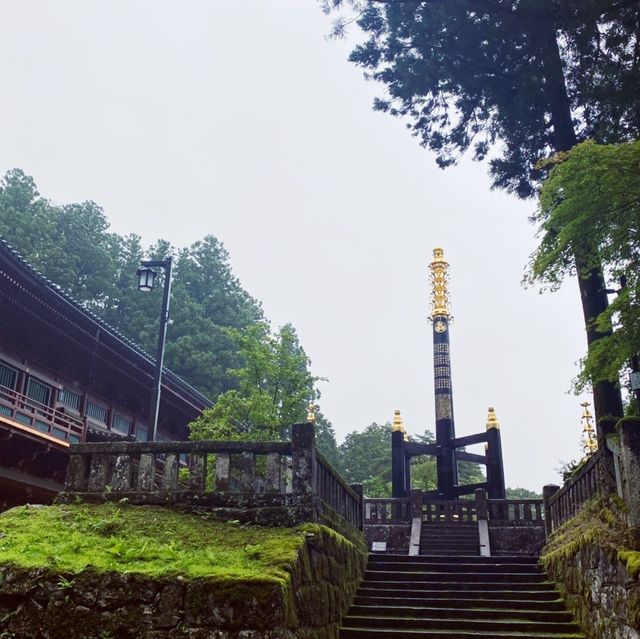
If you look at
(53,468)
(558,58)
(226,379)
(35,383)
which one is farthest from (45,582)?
(226,379)

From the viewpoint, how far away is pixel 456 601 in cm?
945

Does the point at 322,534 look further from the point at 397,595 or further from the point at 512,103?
the point at 512,103

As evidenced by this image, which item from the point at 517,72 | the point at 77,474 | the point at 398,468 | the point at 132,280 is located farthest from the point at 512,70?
the point at 132,280

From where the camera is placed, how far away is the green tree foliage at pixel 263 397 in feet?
52.5

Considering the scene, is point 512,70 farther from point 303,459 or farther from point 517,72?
point 303,459

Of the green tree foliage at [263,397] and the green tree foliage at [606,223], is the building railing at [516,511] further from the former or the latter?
the green tree foliage at [606,223]

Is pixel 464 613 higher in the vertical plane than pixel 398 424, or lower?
lower

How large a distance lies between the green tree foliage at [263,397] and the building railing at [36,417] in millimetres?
2917

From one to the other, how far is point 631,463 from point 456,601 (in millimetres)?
4050

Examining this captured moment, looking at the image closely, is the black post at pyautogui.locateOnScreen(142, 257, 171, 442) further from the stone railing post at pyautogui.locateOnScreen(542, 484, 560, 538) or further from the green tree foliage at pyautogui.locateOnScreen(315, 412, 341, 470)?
the green tree foliage at pyautogui.locateOnScreen(315, 412, 341, 470)

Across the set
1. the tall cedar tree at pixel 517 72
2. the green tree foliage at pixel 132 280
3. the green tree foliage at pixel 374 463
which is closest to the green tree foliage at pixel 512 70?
the tall cedar tree at pixel 517 72

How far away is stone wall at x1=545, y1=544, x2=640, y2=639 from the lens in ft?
19.3

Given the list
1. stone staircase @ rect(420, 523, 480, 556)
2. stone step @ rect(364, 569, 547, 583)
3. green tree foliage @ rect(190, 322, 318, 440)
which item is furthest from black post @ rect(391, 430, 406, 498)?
stone step @ rect(364, 569, 547, 583)

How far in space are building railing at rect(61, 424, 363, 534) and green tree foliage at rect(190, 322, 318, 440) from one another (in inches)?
305
